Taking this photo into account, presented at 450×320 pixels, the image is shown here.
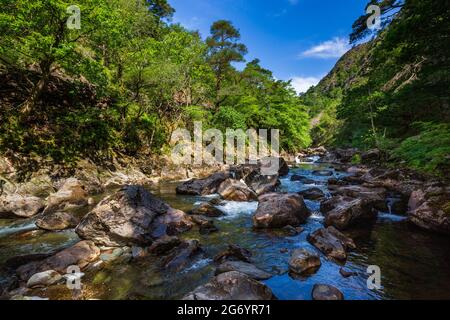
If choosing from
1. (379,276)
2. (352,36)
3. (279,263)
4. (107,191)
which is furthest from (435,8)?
(107,191)

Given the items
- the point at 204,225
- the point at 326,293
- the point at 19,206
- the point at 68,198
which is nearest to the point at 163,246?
the point at 204,225

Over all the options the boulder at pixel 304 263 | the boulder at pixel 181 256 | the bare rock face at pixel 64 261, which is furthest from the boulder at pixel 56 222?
the boulder at pixel 304 263

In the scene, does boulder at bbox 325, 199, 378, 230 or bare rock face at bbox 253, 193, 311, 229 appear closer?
boulder at bbox 325, 199, 378, 230

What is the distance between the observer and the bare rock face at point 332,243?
6.78 m

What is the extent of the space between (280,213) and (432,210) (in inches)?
193

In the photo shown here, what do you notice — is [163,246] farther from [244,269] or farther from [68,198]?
[68,198]

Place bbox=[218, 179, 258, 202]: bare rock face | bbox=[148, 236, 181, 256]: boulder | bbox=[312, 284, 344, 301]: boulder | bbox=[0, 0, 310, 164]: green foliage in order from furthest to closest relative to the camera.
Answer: bbox=[218, 179, 258, 202]: bare rock face, bbox=[0, 0, 310, 164]: green foliage, bbox=[148, 236, 181, 256]: boulder, bbox=[312, 284, 344, 301]: boulder

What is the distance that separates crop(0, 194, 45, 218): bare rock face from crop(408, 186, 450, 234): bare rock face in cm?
1439

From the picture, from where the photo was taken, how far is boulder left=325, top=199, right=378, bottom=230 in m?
8.86

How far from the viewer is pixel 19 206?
10133mm

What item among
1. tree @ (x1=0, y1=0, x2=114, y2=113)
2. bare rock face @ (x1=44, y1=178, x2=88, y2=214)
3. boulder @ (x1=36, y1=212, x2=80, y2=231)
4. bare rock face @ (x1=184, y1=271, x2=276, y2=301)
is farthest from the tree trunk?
bare rock face @ (x1=184, y1=271, x2=276, y2=301)

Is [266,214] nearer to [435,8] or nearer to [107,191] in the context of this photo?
[435,8]

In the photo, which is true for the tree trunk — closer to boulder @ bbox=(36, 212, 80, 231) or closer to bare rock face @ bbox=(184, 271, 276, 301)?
boulder @ bbox=(36, 212, 80, 231)
